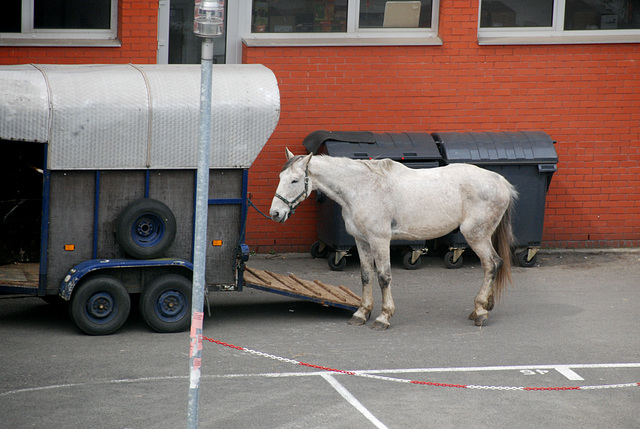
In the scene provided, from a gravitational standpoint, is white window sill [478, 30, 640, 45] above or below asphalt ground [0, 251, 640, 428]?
above

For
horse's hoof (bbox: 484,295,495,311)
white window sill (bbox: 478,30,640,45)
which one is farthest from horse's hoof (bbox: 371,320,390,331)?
white window sill (bbox: 478,30,640,45)

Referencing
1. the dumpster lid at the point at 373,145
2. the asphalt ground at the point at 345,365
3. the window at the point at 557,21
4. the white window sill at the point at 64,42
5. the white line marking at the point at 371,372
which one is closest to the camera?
the asphalt ground at the point at 345,365

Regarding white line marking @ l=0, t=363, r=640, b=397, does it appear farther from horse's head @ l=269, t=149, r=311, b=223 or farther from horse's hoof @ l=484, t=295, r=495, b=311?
horse's head @ l=269, t=149, r=311, b=223

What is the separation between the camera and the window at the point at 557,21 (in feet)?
47.9

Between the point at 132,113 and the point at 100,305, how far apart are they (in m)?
2.08

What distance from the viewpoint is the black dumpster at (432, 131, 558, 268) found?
44.4ft

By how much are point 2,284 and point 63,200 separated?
3.65 feet

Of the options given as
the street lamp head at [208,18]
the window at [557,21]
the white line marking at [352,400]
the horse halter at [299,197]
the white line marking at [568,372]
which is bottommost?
the white line marking at [352,400]

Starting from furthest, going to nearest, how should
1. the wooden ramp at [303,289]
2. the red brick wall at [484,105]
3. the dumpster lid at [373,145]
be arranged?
the red brick wall at [484,105] < the dumpster lid at [373,145] < the wooden ramp at [303,289]

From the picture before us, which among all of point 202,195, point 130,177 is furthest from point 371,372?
point 202,195

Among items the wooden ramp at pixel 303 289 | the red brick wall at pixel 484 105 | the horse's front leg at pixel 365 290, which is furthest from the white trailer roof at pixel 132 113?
the red brick wall at pixel 484 105

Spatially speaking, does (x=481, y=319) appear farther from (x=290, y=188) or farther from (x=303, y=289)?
(x=290, y=188)

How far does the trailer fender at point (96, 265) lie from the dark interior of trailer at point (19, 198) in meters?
1.65

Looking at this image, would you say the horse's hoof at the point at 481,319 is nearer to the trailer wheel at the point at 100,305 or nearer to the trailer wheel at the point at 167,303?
the trailer wheel at the point at 167,303
